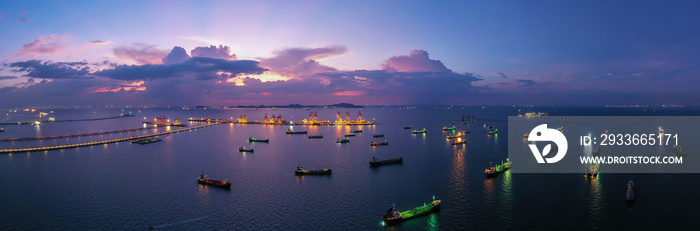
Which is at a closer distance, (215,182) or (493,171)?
(215,182)

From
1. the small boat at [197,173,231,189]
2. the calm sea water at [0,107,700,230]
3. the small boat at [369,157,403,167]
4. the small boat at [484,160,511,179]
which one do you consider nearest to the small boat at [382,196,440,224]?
the calm sea water at [0,107,700,230]

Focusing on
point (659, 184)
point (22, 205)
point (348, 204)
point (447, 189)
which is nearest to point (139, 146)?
point (22, 205)

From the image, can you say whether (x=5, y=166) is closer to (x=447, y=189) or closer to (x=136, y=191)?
(x=136, y=191)

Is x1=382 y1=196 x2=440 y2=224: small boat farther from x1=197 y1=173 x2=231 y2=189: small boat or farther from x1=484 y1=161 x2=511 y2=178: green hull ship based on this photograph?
x1=197 y1=173 x2=231 y2=189: small boat

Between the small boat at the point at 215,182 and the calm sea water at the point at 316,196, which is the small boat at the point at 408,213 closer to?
the calm sea water at the point at 316,196

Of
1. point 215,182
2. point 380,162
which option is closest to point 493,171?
point 380,162

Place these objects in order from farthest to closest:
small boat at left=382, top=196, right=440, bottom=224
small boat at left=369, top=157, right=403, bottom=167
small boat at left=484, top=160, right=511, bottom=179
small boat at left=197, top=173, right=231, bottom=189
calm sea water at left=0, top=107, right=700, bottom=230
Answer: small boat at left=369, top=157, right=403, bottom=167, small boat at left=484, top=160, right=511, bottom=179, small boat at left=197, top=173, right=231, bottom=189, calm sea water at left=0, top=107, right=700, bottom=230, small boat at left=382, top=196, right=440, bottom=224

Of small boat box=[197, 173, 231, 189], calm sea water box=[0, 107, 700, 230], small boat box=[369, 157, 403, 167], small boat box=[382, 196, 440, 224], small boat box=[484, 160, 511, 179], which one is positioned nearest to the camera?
small boat box=[382, 196, 440, 224]

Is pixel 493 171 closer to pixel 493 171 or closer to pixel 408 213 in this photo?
pixel 493 171

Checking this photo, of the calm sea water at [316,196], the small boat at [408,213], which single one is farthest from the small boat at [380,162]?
the small boat at [408,213]
